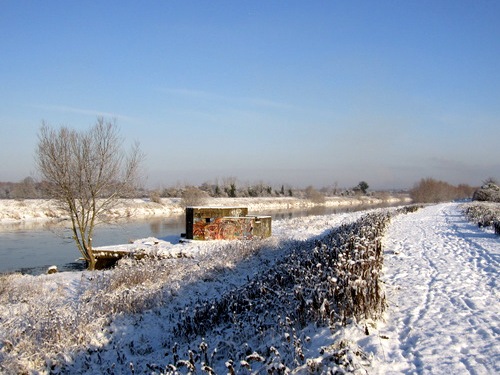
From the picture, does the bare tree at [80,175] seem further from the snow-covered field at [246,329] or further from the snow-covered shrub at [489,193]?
the snow-covered shrub at [489,193]

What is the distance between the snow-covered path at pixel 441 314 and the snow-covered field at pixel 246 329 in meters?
0.02

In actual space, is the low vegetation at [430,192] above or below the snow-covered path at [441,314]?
above

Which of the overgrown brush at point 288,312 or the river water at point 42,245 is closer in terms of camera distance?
the overgrown brush at point 288,312

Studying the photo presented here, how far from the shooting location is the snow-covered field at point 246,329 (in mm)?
4562

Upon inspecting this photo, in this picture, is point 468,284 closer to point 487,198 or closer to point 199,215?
point 199,215

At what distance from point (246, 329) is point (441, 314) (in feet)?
9.66

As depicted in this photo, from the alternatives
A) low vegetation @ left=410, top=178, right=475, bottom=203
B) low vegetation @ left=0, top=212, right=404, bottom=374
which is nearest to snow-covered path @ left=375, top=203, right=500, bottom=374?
low vegetation @ left=0, top=212, right=404, bottom=374

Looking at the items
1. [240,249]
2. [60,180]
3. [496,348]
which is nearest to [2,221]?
[60,180]

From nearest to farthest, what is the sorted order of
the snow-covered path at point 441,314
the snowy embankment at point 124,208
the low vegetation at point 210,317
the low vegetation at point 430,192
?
the snow-covered path at point 441,314 → the low vegetation at point 210,317 → the snowy embankment at point 124,208 → the low vegetation at point 430,192

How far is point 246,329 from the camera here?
663 cm

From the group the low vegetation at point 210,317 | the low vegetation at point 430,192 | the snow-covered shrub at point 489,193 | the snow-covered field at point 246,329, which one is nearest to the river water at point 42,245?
the snow-covered field at point 246,329

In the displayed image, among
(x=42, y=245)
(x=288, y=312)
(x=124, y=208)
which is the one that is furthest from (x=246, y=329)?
(x=124, y=208)

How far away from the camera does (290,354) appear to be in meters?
4.77

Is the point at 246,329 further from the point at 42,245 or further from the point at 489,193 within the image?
the point at 489,193
